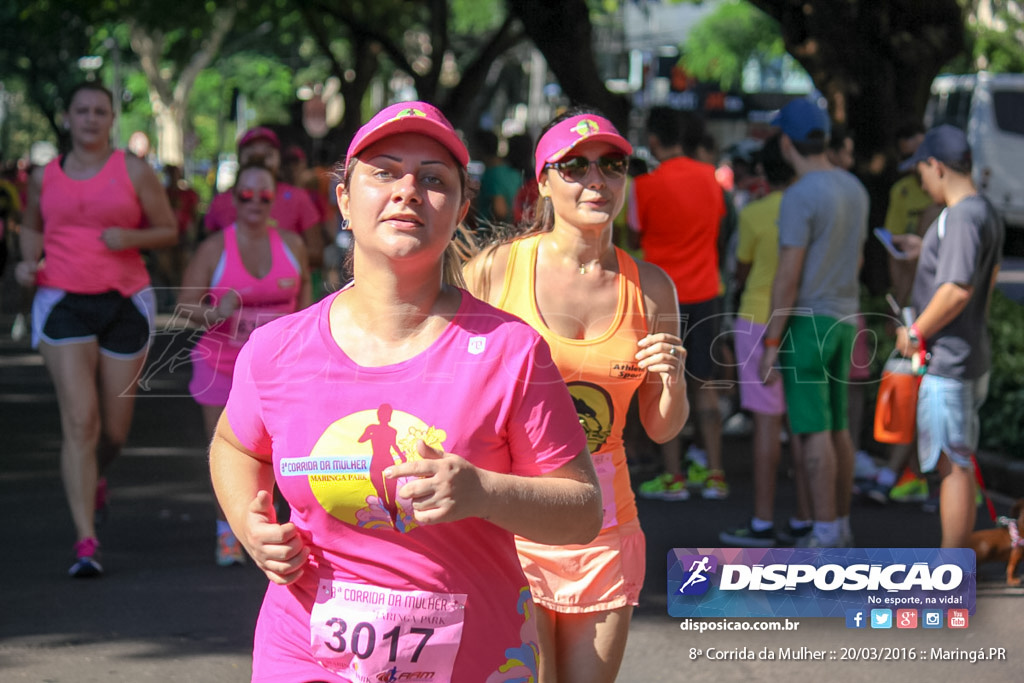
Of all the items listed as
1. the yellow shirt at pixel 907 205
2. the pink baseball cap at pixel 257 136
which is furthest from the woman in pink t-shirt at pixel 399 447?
the yellow shirt at pixel 907 205

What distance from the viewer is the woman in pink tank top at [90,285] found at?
652 cm

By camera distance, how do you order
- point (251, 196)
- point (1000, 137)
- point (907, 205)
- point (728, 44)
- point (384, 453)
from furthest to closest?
1. point (728, 44)
2. point (1000, 137)
3. point (907, 205)
4. point (251, 196)
5. point (384, 453)

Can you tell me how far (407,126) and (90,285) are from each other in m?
4.26

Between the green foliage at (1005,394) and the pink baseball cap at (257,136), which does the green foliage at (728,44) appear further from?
the pink baseball cap at (257,136)

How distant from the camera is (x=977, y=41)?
3406cm

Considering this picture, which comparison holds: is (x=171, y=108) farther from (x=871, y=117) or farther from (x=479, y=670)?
(x=479, y=670)

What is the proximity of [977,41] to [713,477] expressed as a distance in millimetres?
28177

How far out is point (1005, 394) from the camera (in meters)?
9.27

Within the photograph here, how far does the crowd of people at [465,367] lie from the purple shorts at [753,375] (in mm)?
17

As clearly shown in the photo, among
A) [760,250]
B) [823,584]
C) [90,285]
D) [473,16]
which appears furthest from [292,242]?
[473,16]

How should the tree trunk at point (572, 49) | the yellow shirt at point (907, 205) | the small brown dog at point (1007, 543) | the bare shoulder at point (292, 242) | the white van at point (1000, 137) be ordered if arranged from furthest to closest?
1. the white van at point (1000, 137)
2. the tree trunk at point (572, 49)
3. the yellow shirt at point (907, 205)
4. the bare shoulder at point (292, 242)
5. the small brown dog at point (1007, 543)

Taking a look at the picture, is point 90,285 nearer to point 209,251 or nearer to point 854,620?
point 209,251

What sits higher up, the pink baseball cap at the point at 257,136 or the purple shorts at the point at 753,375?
the pink baseball cap at the point at 257,136

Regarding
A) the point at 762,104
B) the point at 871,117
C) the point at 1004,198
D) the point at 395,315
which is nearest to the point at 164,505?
the point at 395,315
